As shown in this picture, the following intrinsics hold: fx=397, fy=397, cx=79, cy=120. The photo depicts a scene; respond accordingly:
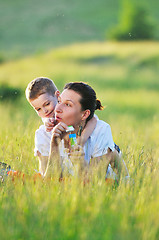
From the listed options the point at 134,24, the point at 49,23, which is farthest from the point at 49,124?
the point at 49,23

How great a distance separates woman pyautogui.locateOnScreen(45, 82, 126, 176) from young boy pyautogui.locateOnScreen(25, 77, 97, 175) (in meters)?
0.09

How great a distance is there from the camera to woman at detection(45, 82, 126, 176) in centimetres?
356

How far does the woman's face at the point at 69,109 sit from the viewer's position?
3609 millimetres

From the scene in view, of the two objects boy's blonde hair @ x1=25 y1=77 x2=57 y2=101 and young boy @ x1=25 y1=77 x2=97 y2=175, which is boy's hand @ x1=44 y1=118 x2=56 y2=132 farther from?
boy's blonde hair @ x1=25 y1=77 x2=57 y2=101

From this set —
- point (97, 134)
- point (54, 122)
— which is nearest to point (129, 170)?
point (97, 134)

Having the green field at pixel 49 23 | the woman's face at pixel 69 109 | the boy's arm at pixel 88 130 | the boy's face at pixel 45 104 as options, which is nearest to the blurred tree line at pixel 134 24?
the green field at pixel 49 23

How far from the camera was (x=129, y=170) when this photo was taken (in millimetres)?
3883

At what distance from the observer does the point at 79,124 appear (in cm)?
374

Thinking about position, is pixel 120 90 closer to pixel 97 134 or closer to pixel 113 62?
pixel 113 62

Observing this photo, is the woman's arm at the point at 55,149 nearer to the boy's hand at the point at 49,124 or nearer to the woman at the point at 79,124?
the woman at the point at 79,124

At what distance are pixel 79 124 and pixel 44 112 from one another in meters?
0.57

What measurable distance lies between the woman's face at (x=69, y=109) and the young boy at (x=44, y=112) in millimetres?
172

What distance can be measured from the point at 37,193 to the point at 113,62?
20.0 m

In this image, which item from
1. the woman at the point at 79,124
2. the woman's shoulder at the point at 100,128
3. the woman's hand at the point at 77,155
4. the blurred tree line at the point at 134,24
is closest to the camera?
the woman's hand at the point at 77,155
